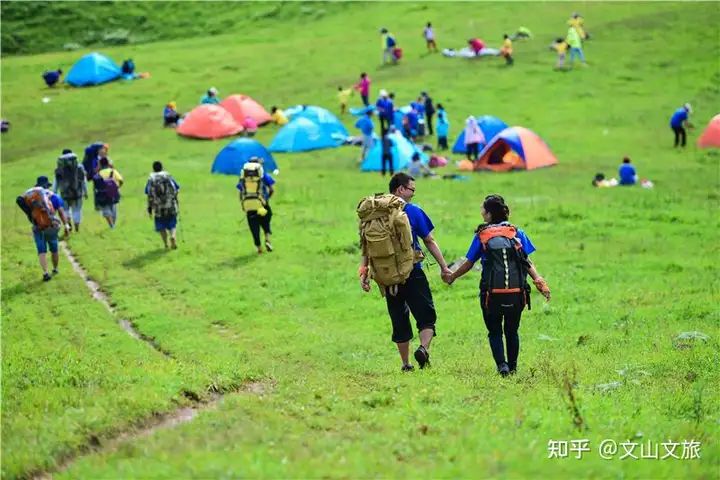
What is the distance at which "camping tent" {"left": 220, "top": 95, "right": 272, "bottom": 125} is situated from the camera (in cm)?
4478

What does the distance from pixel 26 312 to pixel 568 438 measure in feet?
45.5

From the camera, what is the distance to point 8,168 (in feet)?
130

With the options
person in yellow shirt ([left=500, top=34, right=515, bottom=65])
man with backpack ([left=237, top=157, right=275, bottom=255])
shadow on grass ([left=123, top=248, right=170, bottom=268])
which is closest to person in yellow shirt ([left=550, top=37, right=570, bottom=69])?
person in yellow shirt ([left=500, top=34, right=515, bottom=65])

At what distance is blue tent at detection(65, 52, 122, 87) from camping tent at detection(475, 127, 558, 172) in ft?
89.8

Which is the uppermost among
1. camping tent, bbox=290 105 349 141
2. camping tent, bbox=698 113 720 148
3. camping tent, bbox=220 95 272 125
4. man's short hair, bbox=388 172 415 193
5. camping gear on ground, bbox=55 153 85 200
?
camping tent, bbox=220 95 272 125

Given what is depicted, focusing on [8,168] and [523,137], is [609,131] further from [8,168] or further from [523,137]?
[8,168]

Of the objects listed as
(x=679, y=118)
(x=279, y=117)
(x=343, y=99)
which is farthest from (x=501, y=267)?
(x=343, y=99)

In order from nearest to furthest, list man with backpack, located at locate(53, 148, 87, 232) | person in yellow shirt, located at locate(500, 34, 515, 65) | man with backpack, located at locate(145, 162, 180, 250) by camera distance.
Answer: man with backpack, located at locate(145, 162, 180, 250) < man with backpack, located at locate(53, 148, 87, 232) < person in yellow shirt, located at locate(500, 34, 515, 65)

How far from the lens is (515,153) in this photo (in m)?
37.3

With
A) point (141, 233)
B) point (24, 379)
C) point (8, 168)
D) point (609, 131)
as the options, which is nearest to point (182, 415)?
point (24, 379)

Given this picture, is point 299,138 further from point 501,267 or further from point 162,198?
point 501,267

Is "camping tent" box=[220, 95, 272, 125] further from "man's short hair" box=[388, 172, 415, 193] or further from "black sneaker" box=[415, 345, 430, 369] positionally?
"black sneaker" box=[415, 345, 430, 369]

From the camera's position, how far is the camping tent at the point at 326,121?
41969 millimetres

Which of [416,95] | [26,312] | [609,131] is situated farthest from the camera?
[416,95]
